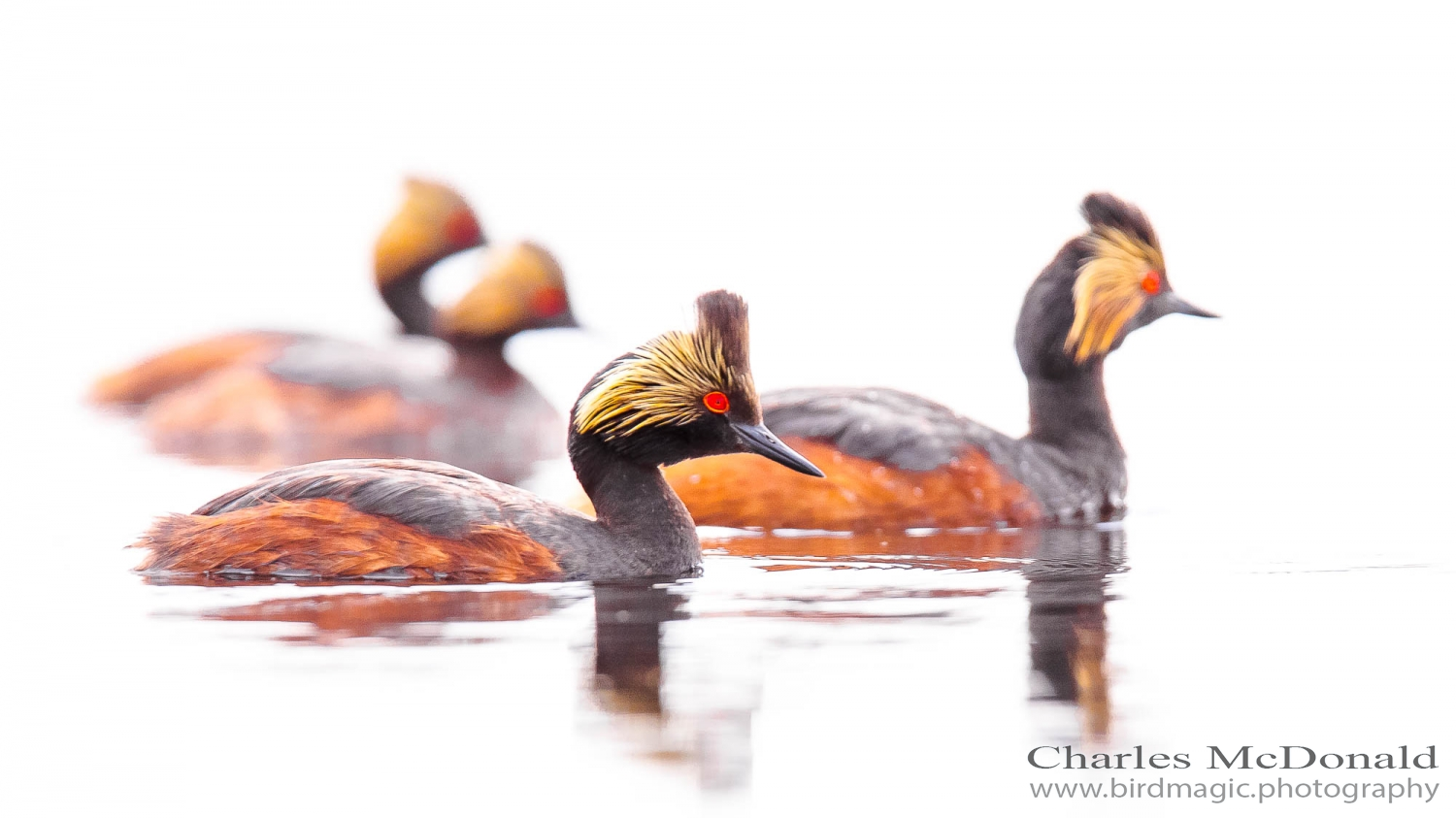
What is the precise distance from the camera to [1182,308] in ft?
42.3

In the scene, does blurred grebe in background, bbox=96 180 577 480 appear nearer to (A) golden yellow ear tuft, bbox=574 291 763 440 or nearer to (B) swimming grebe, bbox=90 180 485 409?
(B) swimming grebe, bbox=90 180 485 409

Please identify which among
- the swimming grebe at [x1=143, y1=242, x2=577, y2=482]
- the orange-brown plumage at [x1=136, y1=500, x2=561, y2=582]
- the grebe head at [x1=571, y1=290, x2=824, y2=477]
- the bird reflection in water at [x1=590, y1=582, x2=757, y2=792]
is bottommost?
the bird reflection in water at [x1=590, y1=582, x2=757, y2=792]

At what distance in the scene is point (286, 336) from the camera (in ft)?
63.1

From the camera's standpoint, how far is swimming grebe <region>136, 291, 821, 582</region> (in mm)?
9219

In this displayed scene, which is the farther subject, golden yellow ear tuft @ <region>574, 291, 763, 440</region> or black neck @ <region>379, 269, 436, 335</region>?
black neck @ <region>379, 269, 436, 335</region>

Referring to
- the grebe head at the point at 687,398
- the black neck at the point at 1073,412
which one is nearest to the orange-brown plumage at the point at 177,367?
the black neck at the point at 1073,412

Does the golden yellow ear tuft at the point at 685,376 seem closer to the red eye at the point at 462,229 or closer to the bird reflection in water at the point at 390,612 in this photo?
the bird reflection in water at the point at 390,612

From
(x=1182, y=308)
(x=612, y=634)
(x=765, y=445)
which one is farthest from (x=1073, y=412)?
(x=612, y=634)

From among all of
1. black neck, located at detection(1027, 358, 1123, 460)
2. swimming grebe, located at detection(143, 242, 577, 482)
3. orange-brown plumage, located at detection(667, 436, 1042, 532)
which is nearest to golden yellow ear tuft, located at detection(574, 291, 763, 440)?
orange-brown plumage, located at detection(667, 436, 1042, 532)

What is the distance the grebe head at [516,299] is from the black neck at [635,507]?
8733 mm

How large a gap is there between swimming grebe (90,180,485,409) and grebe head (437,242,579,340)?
90cm

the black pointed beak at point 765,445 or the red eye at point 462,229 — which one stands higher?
the red eye at point 462,229

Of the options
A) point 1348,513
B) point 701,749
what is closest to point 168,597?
point 701,749

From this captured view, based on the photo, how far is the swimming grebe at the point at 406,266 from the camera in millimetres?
19141
